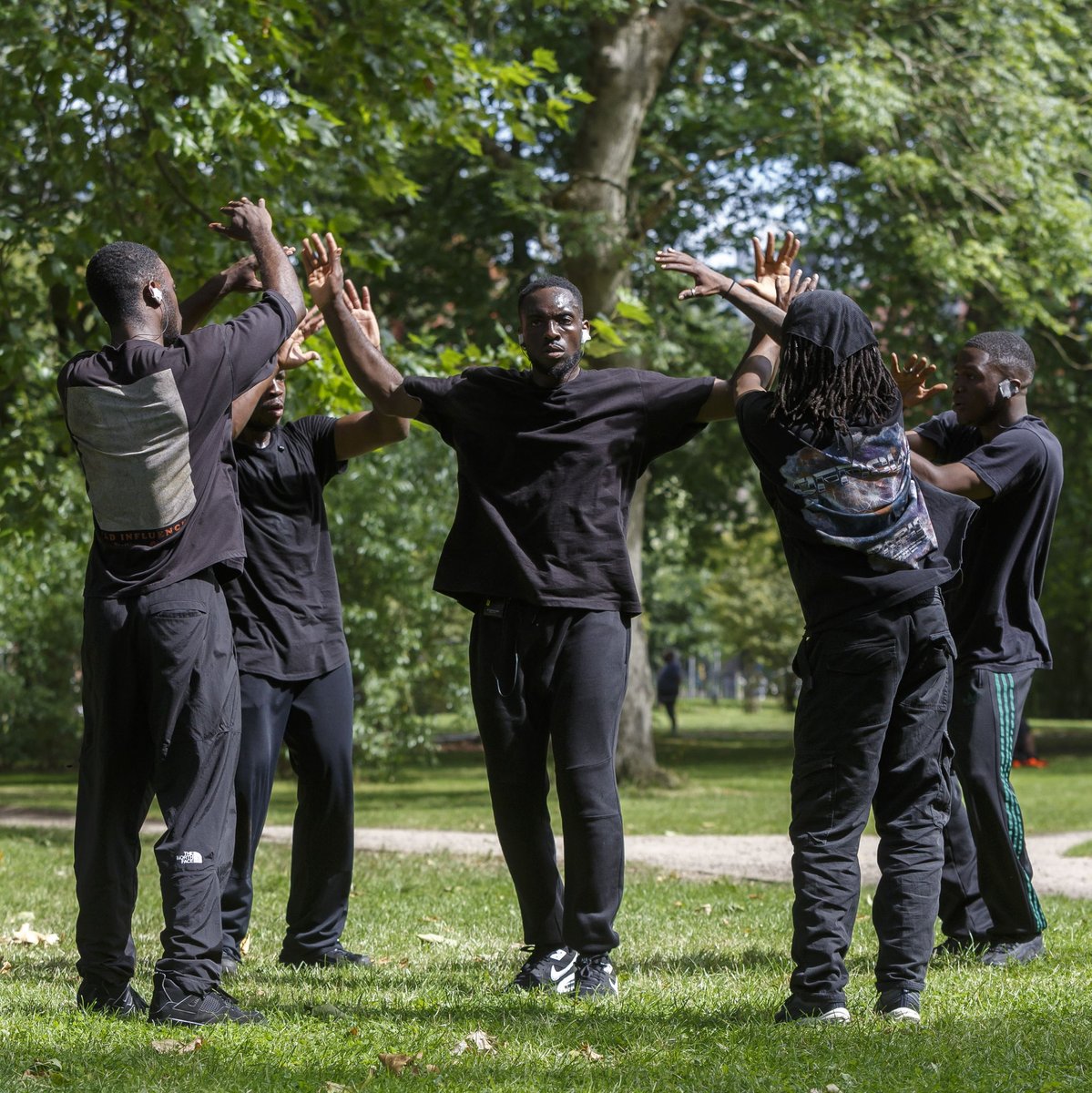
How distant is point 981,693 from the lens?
5.64 metres

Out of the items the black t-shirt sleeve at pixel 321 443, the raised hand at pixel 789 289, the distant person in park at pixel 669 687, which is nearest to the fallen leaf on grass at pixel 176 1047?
the black t-shirt sleeve at pixel 321 443

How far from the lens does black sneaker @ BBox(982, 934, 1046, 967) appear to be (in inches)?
221

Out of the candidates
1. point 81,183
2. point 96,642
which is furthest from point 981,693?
point 81,183

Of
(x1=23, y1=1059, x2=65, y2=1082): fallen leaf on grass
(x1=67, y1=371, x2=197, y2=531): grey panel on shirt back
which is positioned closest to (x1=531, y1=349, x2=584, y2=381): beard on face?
(x1=67, y1=371, x2=197, y2=531): grey panel on shirt back

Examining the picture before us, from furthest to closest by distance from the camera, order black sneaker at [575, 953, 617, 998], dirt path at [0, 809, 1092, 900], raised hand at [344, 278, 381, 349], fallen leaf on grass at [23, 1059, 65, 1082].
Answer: dirt path at [0, 809, 1092, 900], raised hand at [344, 278, 381, 349], black sneaker at [575, 953, 617, 998], fallen leaf on grass at [23, 1059, 65, 1082]

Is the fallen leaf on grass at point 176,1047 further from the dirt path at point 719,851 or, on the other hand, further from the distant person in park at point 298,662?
the dirt path at point 719,851

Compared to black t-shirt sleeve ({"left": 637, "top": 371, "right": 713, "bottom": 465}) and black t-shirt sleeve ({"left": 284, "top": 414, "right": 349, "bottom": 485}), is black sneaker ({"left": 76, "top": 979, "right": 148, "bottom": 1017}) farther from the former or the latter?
black t-shirt sleeve ({"left": 637, "top": 371, "right": 713, "bottom": 465})

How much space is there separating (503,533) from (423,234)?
15.4 m

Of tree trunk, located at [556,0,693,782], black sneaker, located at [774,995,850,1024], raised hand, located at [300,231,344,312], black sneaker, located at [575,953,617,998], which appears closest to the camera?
black sneaker, located at [774,995,850,1024]

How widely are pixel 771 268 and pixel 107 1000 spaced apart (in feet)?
10.8

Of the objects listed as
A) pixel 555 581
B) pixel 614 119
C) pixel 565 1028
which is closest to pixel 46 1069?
pixel 565 1028

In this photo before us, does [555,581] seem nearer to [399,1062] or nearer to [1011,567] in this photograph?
[399,1062]

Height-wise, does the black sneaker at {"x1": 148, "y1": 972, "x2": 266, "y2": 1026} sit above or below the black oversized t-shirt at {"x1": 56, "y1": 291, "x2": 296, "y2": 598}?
below

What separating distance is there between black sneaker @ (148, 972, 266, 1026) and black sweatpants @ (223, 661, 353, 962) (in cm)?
115
